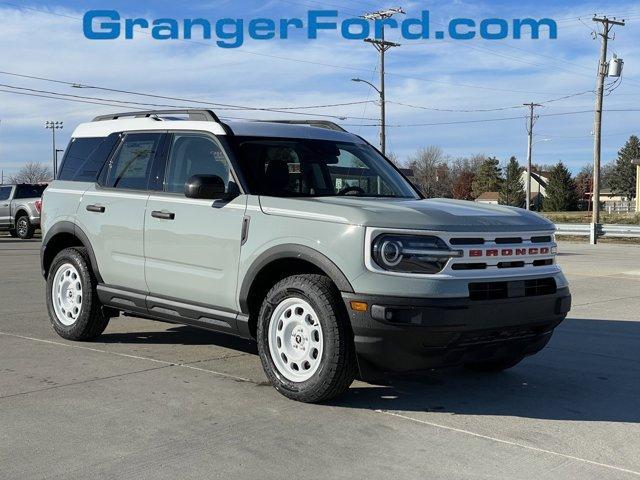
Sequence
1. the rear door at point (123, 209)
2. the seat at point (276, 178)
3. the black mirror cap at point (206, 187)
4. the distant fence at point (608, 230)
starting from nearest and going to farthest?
the black mirror cap at point (206, 187) < the seat at point (276, 178) < the rear door at point (123, 209) < the distant fence at point (608, 230)

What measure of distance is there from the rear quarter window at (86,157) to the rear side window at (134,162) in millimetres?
175

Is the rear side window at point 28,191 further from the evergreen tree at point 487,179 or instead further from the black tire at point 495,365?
the evergreen tree at point 487,179

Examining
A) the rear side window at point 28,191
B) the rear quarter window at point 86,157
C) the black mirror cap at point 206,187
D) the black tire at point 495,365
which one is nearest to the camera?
the black mirror cap at point 206,187

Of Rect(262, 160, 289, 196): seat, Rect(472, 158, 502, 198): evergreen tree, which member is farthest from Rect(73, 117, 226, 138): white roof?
Rect(472, 158, 502, 198): evergreen tree

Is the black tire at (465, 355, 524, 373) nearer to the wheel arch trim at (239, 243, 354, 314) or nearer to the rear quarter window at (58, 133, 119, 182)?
the wheel arch trim at (239, 243, 354, 314)

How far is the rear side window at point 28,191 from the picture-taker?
1040 inches

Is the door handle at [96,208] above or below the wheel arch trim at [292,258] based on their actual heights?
above

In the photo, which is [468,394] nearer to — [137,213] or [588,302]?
[137,213]

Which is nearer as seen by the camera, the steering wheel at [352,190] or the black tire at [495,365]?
the black tire at [495,365]

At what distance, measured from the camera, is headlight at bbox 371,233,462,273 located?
4848 millimetres

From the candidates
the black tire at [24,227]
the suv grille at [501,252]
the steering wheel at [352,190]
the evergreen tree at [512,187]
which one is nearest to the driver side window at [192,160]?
the steering wheel at [352,190]

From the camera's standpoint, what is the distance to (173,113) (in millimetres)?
6656

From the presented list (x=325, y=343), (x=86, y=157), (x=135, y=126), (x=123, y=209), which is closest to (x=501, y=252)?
(x=325, y=343)

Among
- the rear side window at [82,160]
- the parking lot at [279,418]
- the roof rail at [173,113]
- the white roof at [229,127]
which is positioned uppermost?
the roof rail at [173,113]
